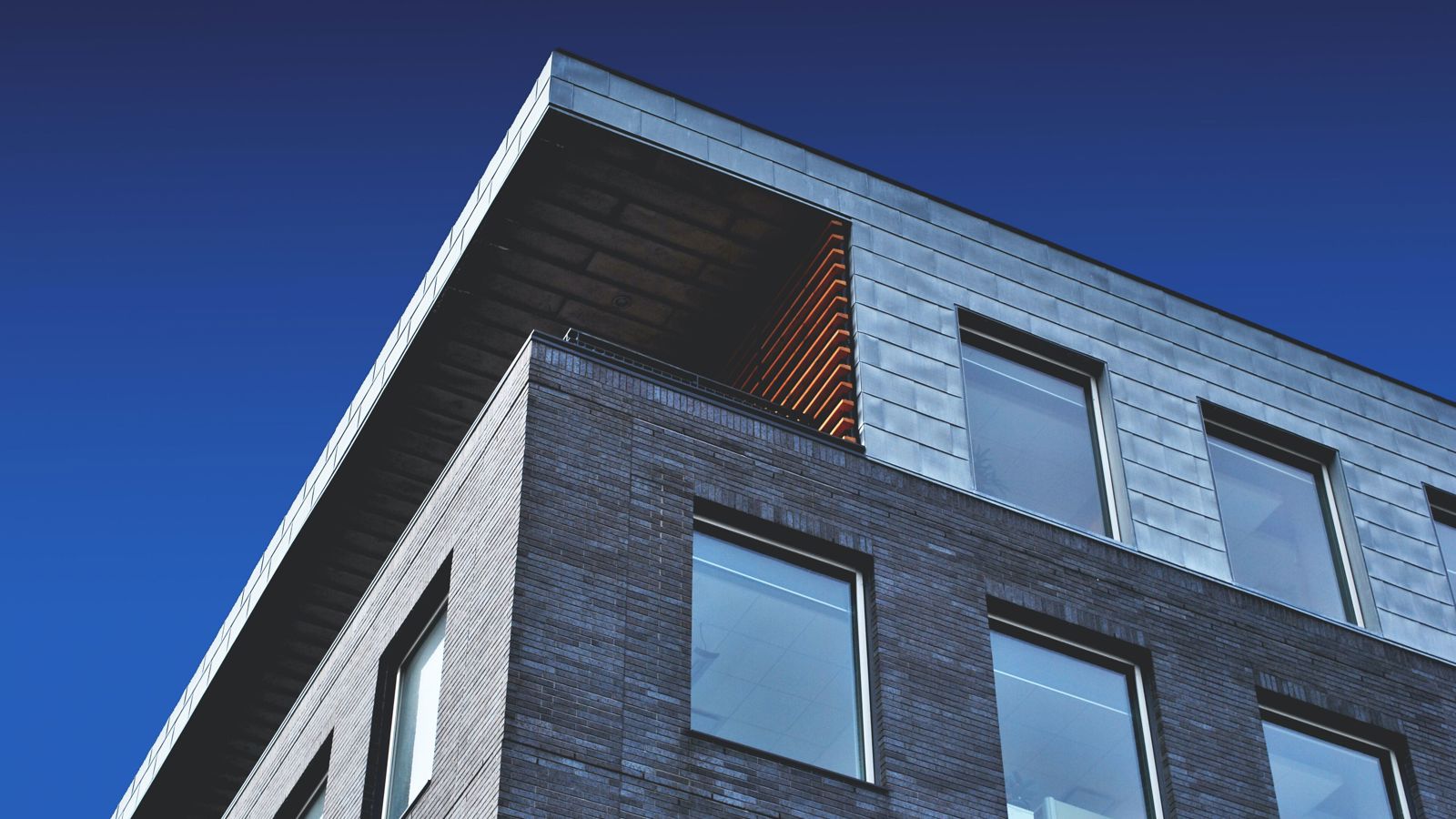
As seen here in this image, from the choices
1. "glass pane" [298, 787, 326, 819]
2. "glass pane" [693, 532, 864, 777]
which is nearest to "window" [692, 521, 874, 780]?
"glass pane" [693, 532, 864, 777]

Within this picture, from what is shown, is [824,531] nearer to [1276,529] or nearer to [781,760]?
[781,760]

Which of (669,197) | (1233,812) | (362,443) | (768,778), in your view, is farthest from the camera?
(362,443)

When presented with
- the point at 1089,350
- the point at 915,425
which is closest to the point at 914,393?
the point at 915,425

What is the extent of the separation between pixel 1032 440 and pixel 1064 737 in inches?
154

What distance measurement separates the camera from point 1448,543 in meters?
23.5

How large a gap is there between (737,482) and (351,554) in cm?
856

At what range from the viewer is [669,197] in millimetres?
20938

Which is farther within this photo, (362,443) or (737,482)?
(362,443)

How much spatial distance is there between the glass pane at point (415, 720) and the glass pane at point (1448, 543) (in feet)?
40.4

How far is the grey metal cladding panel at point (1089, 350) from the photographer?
66.0 feet

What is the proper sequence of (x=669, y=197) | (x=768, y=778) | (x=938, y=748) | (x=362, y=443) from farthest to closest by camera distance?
(x=362, y=443) → (x=669, y=197) → (x=938, y=748) → (x=768, y=778)

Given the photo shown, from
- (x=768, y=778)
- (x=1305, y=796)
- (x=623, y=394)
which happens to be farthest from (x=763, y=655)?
(x=1305, y=796)

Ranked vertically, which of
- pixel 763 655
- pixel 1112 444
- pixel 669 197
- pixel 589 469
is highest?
pixel 669 197

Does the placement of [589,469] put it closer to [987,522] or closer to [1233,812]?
[987,522]
